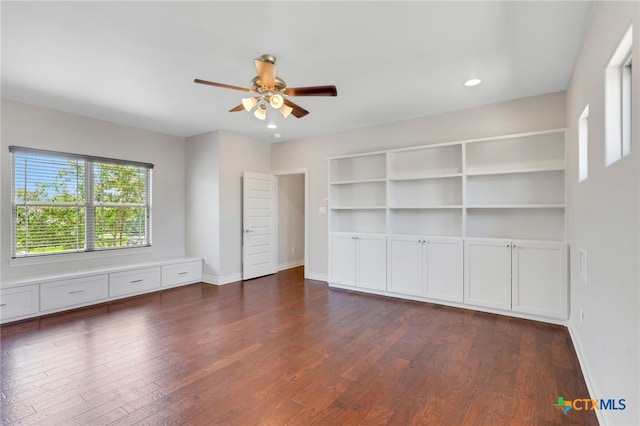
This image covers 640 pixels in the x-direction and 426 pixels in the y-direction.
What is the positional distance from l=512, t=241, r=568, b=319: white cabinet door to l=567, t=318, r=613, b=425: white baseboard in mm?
339

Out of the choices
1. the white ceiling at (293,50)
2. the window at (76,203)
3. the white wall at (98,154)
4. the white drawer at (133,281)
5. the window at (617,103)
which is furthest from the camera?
the white drawer at (133,281)

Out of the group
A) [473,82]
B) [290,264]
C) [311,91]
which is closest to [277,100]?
[311,91]

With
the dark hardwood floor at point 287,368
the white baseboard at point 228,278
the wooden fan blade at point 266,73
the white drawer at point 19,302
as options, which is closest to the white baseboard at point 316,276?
the white baseboard at point 228,278

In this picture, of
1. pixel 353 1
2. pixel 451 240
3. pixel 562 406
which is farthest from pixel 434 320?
pixel 353 1

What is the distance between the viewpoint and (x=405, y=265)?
4371 mm

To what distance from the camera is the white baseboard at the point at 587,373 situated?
1773mm

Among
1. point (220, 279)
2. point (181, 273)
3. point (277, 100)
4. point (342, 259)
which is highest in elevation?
point (277, 100)

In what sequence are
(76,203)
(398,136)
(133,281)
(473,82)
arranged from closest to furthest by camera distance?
(473,82), (76,203), (133,281), (398,136)

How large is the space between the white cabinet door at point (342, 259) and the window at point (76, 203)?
129 inches

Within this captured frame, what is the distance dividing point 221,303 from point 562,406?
377 centimetres

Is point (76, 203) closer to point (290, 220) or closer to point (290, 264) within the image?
point (290, 220)

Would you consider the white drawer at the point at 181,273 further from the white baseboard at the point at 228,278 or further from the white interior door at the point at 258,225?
the white interior door at the point at 258,225

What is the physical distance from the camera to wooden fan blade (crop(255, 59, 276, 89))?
259 centimetres

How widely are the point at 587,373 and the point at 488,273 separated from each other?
62.0 inches
